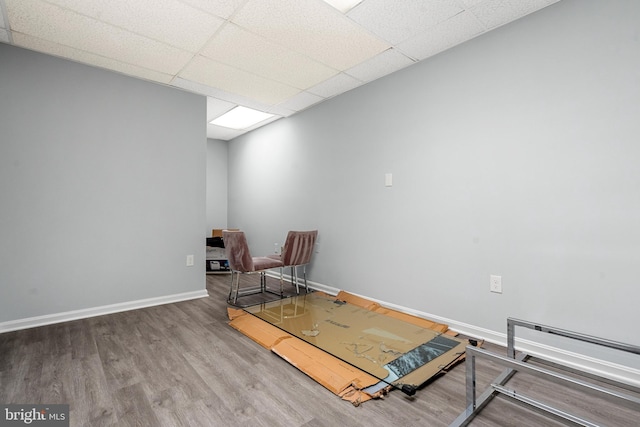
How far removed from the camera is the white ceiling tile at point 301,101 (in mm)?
3566

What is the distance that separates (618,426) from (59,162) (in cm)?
424

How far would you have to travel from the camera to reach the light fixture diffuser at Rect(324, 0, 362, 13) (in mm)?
1994

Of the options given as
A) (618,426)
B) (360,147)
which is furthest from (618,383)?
(360,147)

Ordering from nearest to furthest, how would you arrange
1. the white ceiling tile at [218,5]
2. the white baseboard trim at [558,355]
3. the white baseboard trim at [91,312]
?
the white baseboard trim at [558,355]
the white ceiling tile at [218,5]
the white baseboard trim at [91,312]

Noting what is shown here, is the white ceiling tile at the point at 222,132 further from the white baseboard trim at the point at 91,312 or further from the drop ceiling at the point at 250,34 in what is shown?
the white baseboard trim at the point at 91,312

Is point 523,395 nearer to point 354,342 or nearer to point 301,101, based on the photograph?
point 354,342

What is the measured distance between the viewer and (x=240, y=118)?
4.46 metres

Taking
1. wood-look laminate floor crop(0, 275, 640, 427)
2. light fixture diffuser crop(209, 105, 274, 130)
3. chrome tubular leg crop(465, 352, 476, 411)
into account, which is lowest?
wood-look laminate floor crop(0, 275, 640, 427)

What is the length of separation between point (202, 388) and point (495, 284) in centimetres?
214

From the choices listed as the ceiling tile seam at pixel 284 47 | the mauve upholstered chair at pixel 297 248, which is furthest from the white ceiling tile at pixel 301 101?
the mauve upholstered chair at pixel 297 248

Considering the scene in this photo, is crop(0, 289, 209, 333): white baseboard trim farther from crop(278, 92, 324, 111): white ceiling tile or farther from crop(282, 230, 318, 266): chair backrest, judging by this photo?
crop(278, 92, 324, 111): white ceiling tile

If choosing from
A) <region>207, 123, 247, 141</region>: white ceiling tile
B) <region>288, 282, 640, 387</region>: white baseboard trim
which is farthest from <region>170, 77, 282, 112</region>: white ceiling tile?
<region>288, 282, 640, 387</region>: white baseboard trim

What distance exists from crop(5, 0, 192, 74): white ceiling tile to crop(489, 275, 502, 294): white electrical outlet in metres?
3.14

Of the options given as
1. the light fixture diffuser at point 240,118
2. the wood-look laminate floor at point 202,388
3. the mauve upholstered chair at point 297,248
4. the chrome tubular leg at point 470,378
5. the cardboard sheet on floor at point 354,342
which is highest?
the light fixture diffuser at point 240,118
